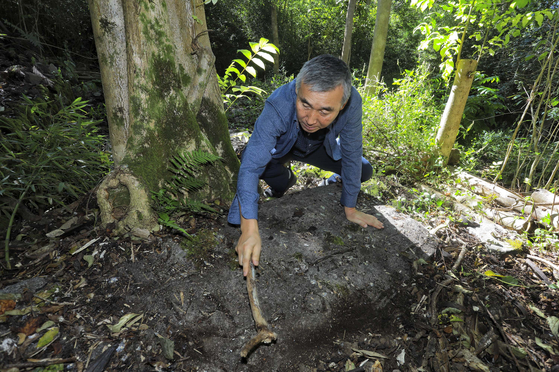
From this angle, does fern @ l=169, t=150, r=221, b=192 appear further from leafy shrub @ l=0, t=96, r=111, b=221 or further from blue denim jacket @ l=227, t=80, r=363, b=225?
leafy shrub @ l=0, t=96, r=111, b=221

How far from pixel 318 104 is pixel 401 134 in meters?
2.89

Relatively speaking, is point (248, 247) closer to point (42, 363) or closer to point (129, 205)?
point (129, 205)

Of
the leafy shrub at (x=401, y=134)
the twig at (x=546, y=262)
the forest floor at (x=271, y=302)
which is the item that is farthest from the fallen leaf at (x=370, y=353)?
the leafy shrub at (x=401, y=134)

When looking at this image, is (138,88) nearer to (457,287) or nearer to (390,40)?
(457,287)

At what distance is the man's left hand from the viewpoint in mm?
2506

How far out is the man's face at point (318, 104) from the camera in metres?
1.71

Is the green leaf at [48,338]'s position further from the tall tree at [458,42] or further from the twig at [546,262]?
the tall tree at [458,42]

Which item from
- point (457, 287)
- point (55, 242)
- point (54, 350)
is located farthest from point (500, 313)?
point (55, 242)

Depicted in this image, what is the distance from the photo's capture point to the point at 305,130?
2115mm

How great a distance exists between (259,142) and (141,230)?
107cm

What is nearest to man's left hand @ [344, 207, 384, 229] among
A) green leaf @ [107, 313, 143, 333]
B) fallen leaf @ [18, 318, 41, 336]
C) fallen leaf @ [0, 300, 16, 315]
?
green leaf @ [107, 313, 143, 333]

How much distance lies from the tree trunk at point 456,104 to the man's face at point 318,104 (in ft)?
10.1

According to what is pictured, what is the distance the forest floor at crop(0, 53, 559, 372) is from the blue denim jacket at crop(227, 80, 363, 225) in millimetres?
424

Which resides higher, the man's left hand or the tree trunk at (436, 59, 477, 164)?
the tree trunk at (436, 59, 477, 164)
